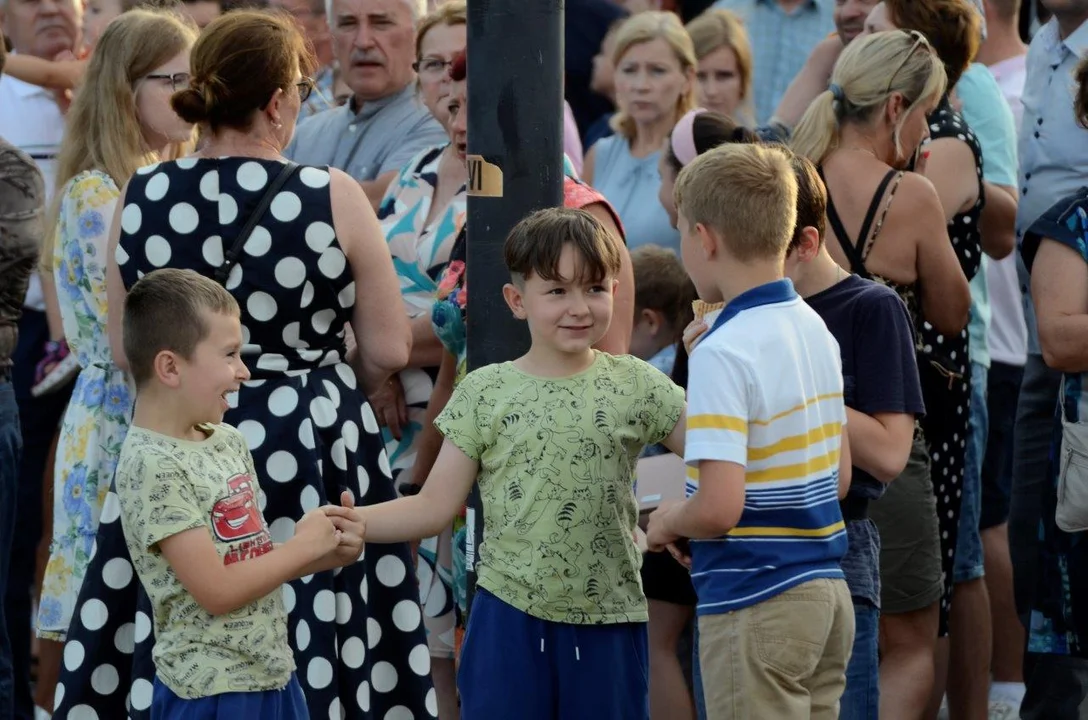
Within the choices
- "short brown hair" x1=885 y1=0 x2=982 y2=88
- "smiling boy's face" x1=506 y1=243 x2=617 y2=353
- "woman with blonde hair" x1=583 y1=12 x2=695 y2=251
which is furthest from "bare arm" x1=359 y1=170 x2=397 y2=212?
"smiling boy's face" x1=506 y1=243 x2=617 y2=353

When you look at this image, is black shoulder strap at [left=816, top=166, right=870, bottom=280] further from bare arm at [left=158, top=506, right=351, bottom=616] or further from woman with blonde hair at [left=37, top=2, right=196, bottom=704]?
woman with blonde hair at [left=37, top=2, right=196, bottom=704]

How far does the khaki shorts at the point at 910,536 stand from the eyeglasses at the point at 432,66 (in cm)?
193

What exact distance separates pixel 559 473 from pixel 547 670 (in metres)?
0.42

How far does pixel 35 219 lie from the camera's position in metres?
5.07

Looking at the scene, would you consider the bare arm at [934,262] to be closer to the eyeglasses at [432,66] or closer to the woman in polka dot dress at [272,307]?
the woman in polka dot dress at [272,307]

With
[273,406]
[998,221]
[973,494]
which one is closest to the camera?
[273,406]

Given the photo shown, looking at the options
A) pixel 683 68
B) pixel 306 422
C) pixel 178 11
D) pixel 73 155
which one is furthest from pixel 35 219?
pixel 683 68

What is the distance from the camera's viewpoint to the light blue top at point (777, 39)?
7.75 meters

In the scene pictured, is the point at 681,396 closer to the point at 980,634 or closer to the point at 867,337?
the point at 867,337

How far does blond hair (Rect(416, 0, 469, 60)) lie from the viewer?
5379 millimetres

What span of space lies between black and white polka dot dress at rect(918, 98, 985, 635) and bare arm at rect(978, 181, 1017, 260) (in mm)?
606

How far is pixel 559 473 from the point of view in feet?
11.5

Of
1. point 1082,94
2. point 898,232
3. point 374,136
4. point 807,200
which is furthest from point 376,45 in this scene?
point 807,200

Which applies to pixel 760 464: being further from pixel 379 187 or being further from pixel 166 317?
Result: pixel 379 187
